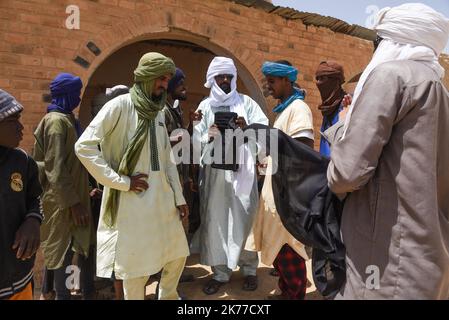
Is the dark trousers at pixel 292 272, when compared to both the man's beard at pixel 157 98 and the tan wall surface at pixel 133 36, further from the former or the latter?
the tan wall surface at pixel 133 36

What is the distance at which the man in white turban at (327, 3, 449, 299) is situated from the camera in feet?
4.79

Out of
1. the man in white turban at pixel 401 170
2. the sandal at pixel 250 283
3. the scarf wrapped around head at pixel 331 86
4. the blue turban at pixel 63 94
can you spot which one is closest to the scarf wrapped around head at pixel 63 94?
the blue turban at pixel 63 94

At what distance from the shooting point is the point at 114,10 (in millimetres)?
4359

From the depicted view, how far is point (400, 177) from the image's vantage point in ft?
4.89

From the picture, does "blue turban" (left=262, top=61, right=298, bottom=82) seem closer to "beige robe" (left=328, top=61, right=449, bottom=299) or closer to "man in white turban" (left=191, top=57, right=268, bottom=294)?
"man in white turban" (left=191, top=57, right=268, bottom=294)

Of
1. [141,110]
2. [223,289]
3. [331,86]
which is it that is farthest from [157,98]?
[223,289]

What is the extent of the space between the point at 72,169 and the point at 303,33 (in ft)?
14.8

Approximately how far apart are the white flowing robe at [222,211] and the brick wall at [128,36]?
5.31 feet

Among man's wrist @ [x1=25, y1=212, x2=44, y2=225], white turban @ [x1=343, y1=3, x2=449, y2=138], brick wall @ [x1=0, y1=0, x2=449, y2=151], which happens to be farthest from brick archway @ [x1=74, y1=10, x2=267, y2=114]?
white turban @ [x1=343, y1=3, x2=449, y2=138]

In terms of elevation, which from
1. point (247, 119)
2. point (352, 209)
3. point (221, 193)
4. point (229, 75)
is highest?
point (229, 75)

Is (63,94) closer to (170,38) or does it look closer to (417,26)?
(170,38)

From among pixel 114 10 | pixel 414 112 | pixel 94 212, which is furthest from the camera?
pixel 114 10

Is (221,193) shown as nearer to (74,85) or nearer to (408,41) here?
(74,85)

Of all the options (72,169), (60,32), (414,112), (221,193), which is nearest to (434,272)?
(414,112)
